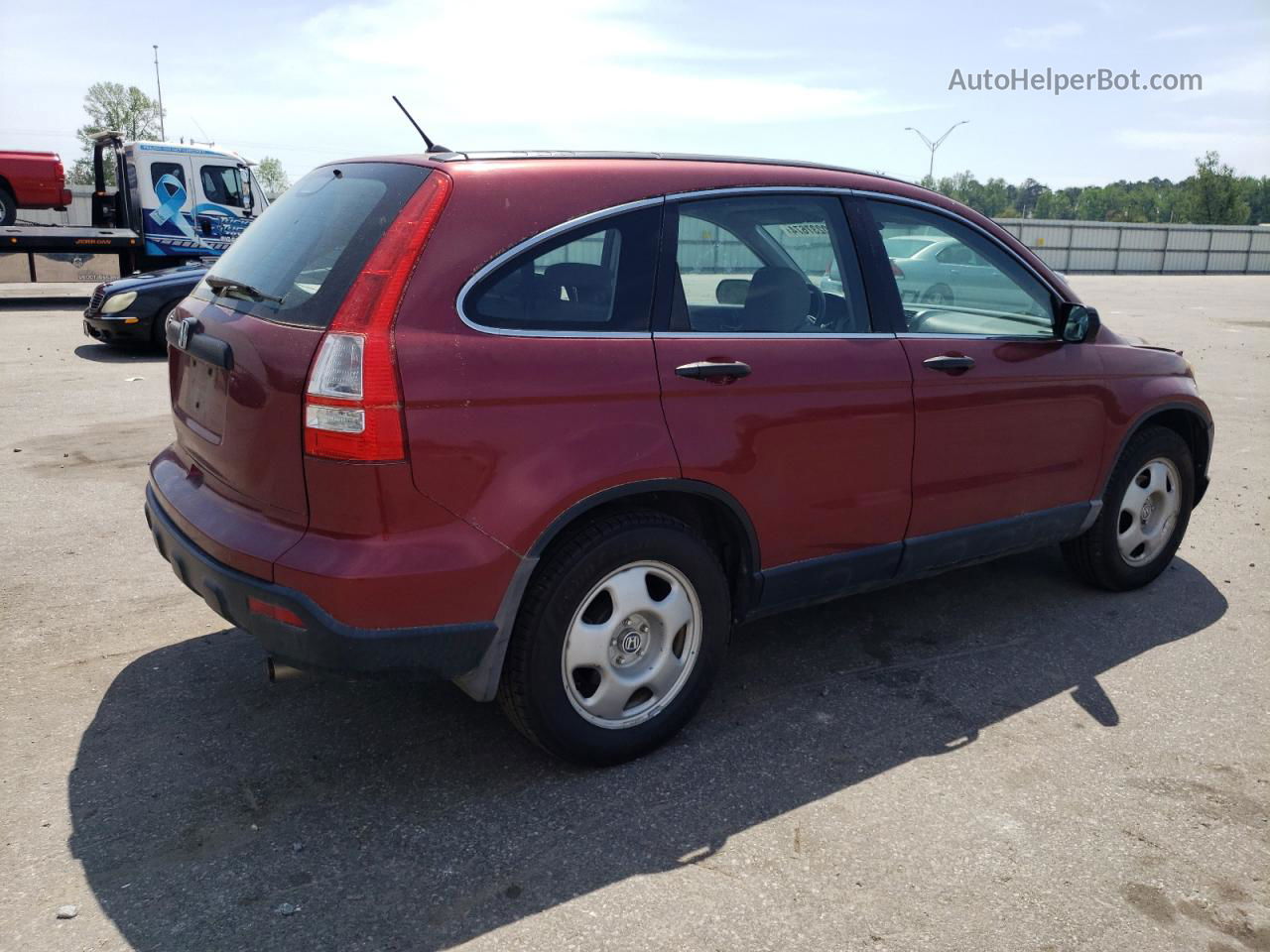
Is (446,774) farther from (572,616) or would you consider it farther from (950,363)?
(950,363)

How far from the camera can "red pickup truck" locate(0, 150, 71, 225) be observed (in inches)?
701

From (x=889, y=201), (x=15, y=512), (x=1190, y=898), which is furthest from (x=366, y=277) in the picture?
(x=15, y=512)

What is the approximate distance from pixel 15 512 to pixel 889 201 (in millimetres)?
4768

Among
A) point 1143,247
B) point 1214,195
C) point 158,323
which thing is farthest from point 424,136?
point 1214,195

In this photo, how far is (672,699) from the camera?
10.8 ft

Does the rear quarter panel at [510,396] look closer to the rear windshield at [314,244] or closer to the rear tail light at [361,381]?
the rear tail light at [361,381]

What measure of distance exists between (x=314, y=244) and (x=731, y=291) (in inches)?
51.4

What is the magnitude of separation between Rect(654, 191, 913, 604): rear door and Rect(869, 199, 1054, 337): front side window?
26cm

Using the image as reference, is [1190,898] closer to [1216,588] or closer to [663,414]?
[663,414]

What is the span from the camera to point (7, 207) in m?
18.0

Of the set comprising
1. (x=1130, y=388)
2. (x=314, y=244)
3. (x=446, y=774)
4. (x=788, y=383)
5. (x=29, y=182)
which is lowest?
(x=446, y=774)

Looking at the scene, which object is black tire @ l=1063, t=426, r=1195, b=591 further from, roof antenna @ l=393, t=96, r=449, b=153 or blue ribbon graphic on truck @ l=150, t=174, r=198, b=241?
blue ribbon graphic on truck @ l=150, t=174, r=198, b=241

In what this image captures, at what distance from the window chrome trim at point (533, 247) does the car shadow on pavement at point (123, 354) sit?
975 cm

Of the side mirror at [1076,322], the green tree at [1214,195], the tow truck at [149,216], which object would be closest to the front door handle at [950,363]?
the side mirror at [1076,322]
